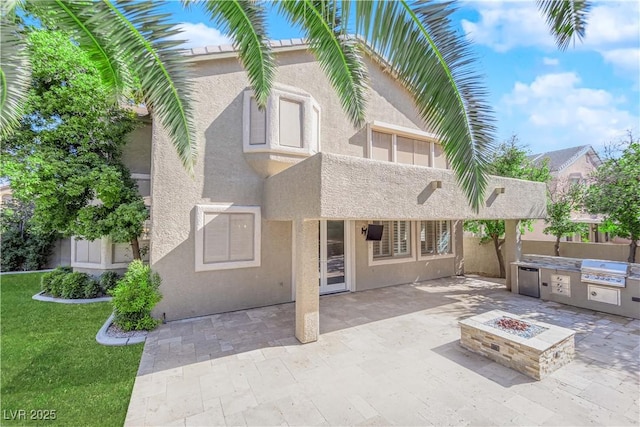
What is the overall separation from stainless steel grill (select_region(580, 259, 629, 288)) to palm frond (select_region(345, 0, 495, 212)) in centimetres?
1058

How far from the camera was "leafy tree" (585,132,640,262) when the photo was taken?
12.7 m

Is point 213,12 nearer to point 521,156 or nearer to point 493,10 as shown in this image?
point 493,10

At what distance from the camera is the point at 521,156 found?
16516mm

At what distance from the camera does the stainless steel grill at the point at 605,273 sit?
34.7 ft

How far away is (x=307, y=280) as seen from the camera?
861 cm

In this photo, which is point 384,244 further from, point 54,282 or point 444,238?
point 54,282

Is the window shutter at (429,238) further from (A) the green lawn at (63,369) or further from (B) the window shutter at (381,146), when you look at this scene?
(A) the green lawn at (63,369)

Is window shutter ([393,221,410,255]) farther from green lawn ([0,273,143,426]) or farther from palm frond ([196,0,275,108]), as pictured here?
green lawn ([0,273,143,426])

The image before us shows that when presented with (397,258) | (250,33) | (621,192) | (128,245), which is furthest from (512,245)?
(128,245)

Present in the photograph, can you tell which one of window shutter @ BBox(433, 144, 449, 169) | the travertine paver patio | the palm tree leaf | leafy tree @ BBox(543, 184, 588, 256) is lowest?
the travertine paver patio

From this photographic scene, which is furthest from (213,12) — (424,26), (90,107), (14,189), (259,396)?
(14,189)

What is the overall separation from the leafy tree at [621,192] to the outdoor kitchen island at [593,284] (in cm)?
307

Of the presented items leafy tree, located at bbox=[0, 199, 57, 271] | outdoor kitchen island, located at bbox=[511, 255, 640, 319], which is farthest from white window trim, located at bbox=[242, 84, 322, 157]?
leafy tree, located at bbox=[0, 199, 57, 271]

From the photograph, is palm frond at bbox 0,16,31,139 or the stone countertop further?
the stone countertop
